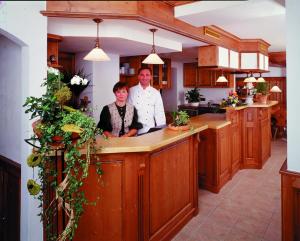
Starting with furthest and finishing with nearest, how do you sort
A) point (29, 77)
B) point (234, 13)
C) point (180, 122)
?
point (180, 122), point (234, 13), point (29, 77)

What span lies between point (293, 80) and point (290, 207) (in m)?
1.02

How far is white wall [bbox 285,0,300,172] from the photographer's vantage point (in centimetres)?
233

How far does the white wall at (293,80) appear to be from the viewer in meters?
2.33

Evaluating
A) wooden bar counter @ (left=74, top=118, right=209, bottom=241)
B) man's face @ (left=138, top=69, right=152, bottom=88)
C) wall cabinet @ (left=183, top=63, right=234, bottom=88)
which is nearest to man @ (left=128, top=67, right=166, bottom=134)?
man's face @ (left=138, top=69, right=152, bottom=88)

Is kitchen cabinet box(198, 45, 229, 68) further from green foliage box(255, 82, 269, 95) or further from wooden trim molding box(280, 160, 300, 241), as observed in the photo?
wooden trim molding box(280, 160, 300, 241)

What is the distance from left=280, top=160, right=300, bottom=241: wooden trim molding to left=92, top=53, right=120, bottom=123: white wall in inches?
137

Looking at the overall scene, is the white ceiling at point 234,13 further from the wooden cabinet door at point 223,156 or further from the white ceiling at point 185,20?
the wooden cabinet door at point 223,156

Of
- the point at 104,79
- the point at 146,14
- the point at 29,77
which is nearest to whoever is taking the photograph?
the point at 29,77

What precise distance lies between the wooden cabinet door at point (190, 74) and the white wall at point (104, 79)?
378 centimetres

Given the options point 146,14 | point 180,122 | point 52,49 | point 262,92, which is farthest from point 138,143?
point 262,92

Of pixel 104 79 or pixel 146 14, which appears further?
pixel 104 79

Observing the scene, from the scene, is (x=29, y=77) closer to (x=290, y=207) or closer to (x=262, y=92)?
(x=290, y=207)

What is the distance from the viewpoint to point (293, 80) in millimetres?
2373

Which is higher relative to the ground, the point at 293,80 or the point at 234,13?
the point at 234,13
